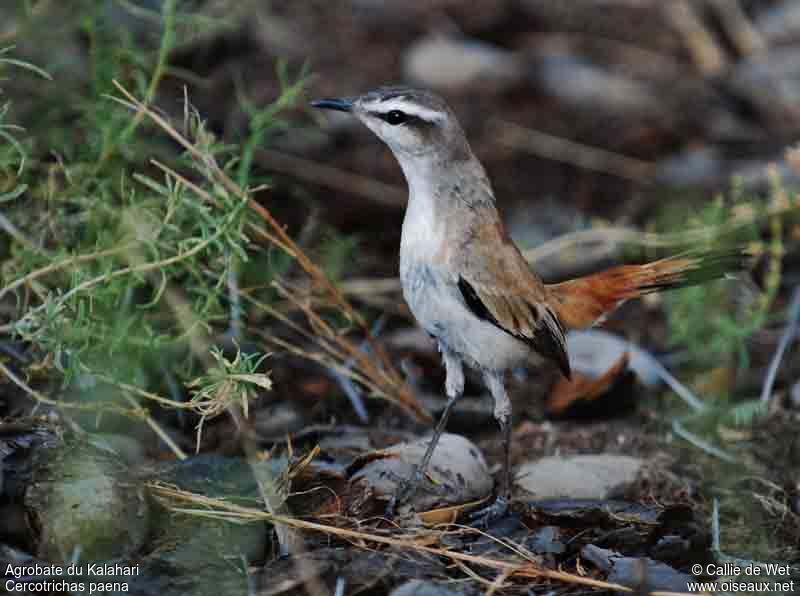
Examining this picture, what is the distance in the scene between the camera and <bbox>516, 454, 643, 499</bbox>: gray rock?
15.8 feet

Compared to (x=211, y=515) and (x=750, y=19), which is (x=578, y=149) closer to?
(x=750, y=19)

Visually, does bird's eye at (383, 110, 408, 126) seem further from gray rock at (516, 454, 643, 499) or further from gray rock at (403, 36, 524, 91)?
gray rock at (403, 36, 524, 91)

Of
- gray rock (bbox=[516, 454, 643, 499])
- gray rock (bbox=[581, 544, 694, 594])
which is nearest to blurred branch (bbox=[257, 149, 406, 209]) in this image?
gray rock (bbox=[516, 454, 643, 499])

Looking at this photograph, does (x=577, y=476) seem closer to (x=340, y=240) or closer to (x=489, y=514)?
(x=489, y=514)

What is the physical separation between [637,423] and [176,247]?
247cm

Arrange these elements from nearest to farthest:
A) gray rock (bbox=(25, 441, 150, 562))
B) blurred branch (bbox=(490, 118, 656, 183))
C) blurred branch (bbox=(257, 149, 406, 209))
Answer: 1. gray rock (bbox=(25, 441, 150, 562))
2. blurred branch (bbox=(257, 149, 406, 209))
3. blurred branch (bbox=(490, 118, 656, 183))

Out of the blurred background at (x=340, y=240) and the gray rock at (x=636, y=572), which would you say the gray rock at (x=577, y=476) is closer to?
the blurred background at (x=340, y=240)

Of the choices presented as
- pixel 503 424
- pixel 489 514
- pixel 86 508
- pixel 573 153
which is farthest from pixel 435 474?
pixel 573 153

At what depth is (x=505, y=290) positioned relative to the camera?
4.68 metres

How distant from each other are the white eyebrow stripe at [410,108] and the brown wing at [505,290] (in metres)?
0.47

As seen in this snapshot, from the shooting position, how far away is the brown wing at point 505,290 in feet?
15.1

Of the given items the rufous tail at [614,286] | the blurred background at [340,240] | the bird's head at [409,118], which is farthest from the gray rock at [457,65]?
the bird's head at [409,118]

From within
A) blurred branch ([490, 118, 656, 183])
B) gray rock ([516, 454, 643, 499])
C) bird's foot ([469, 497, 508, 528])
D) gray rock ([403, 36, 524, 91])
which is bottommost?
gray rock ([516, 454, 643, 499])

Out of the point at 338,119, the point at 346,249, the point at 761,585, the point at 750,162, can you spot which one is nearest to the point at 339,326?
the point at 346,249
